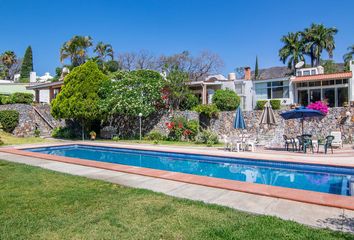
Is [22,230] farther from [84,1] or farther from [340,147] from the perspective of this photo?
[84,1]

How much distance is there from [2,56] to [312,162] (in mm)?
61296

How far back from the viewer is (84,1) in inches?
830

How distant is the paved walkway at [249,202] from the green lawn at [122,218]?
1.31ft

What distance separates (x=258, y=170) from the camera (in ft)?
38.4

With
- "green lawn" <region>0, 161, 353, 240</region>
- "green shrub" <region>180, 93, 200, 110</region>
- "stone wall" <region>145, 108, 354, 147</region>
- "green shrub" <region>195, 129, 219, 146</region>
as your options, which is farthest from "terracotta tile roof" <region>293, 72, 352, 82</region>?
"green lawn" <region>0, 161, 353, 240</region>

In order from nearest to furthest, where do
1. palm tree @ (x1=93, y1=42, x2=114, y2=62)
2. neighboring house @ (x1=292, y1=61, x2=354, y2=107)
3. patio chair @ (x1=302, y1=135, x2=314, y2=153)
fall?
patio chair @ (x1=302, y1=135, x2=314, y2=153), neighboring house @ (x1=292, y1=61, x2=354, y2=107), palm tree @ (x1=93, y1=42, x2=114, y2=62)

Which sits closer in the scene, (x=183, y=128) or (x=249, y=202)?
(x=249, y=202)

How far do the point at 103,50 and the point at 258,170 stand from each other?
36951 millimetres

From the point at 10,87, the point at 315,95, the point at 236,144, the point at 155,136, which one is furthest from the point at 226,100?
the point at 10,87

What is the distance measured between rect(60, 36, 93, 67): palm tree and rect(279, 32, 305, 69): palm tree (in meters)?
29.3

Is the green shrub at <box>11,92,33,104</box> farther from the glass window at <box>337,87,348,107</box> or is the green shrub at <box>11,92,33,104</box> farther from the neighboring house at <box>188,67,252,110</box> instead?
the glass window at <box>337,87,348,107</box>

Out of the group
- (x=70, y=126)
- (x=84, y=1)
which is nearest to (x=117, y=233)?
(x=84, y=1)

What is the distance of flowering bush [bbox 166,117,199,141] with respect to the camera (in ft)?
71.9

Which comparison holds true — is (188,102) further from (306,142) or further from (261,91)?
(306,142)
